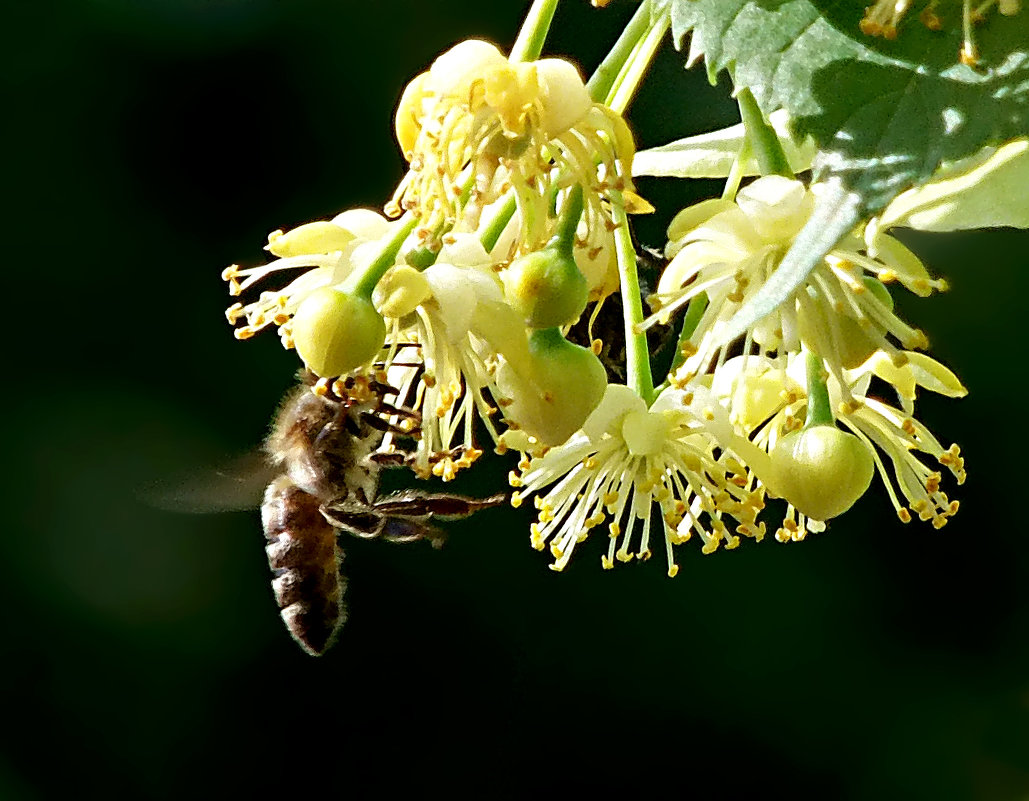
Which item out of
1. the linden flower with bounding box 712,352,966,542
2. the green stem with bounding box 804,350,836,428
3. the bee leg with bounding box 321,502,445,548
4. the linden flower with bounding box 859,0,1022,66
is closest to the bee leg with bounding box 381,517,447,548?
the bee leg with bounding box 321,502,445,548

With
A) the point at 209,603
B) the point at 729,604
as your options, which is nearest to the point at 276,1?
the point at 209,603

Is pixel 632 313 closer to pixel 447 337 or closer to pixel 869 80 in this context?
pixel 447 337

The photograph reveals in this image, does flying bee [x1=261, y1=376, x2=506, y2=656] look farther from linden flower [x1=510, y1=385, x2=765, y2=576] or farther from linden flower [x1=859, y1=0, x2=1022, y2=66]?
linden flower [x1=859, y1=0, x2=1022, y2=66]

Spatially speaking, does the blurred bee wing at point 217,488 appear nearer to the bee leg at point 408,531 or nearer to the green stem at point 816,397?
the bee leg at point 408,531

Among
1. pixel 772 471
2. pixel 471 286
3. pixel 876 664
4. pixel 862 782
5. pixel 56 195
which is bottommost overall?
pixel 862 782

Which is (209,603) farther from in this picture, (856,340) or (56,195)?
(856,340)

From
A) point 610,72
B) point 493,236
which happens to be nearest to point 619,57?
point 610,72

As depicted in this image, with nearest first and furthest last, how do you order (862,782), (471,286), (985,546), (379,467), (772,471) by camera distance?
(471,286) → (772,471) → (379,467) → (985,546) → (862,782)
